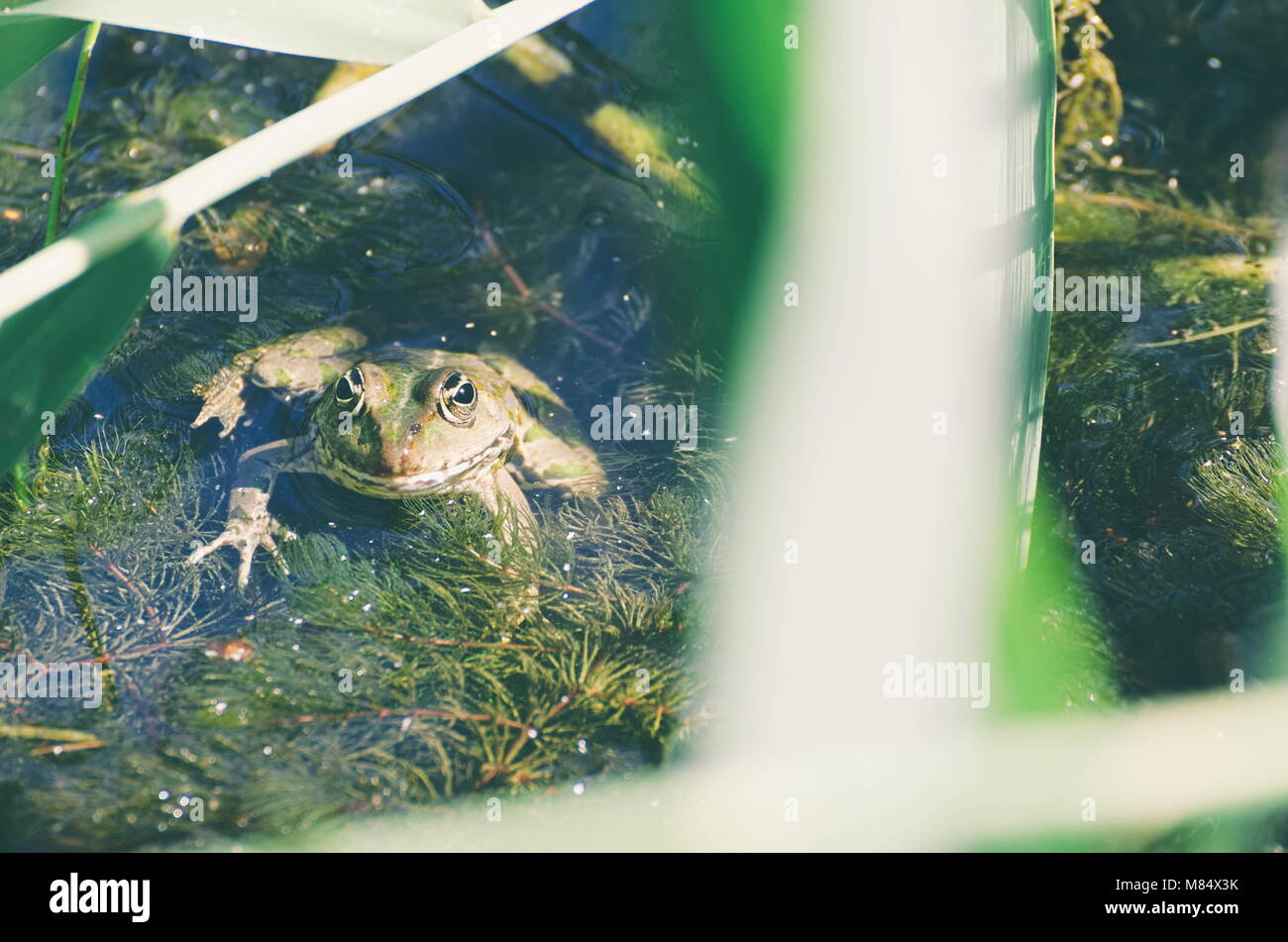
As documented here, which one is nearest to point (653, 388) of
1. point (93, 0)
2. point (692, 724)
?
point (692, 724)

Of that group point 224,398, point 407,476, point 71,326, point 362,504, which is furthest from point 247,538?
point 71,326

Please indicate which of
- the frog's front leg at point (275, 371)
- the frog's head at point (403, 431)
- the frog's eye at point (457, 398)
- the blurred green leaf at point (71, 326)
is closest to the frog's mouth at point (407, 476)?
the frog's head at point (403, 431)

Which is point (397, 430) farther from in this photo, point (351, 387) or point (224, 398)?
point (224, 398)

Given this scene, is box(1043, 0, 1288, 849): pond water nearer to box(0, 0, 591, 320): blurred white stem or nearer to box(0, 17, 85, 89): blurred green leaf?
box(0, 0, 591, 320): blurred white stem

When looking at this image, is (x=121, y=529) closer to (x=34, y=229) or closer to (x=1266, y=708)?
Answer: (x=34, y=229)

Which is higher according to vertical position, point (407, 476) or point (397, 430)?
point (397, 430)

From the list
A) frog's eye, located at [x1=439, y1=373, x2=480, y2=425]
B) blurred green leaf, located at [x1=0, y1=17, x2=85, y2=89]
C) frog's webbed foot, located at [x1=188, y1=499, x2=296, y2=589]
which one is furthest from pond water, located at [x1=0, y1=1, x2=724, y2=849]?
blurred green leaf, located at [x1=0, y1=17, x2=85, y2=89]
